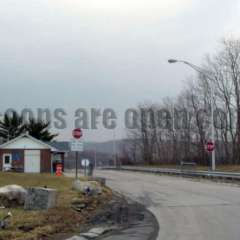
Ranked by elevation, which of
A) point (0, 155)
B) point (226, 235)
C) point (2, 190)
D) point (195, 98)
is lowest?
point (226, 235)

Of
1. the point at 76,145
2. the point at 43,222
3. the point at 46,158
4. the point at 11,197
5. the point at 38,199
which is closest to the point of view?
the point at 43,222

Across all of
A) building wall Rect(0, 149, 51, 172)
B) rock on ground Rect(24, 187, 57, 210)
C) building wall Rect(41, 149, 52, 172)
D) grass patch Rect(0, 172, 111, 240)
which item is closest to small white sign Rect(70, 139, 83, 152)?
grass patch Rect(0, 172, 111, 240)

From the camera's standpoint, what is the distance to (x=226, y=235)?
1362 cm

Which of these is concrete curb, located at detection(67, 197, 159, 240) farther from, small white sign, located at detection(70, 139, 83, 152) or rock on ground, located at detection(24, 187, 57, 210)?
small white sign, located at detection(70, 139, 83, 152)

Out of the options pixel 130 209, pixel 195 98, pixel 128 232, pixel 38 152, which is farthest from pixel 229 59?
pixel 128 232

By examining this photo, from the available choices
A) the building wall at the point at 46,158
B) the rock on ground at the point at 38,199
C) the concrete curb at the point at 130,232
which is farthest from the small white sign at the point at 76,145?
the building wall at the point at 46,158

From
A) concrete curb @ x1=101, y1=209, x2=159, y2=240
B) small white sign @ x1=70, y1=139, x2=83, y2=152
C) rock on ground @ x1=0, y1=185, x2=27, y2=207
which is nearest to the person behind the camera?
concrete curb @ x1=101, y1=209, x2=159, y2=240

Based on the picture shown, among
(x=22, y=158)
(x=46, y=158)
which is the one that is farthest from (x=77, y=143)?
(x=22, y=158)

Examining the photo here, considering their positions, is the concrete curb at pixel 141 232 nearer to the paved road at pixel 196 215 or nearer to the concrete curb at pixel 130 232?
the concrete curb at pixel 130 232

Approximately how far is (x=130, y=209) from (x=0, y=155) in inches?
2050

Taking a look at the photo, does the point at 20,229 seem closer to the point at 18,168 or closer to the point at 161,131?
the point at 18,168

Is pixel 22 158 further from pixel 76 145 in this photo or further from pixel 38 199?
pixel 38 199

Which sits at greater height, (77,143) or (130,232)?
(77,143)

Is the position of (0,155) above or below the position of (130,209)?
above
